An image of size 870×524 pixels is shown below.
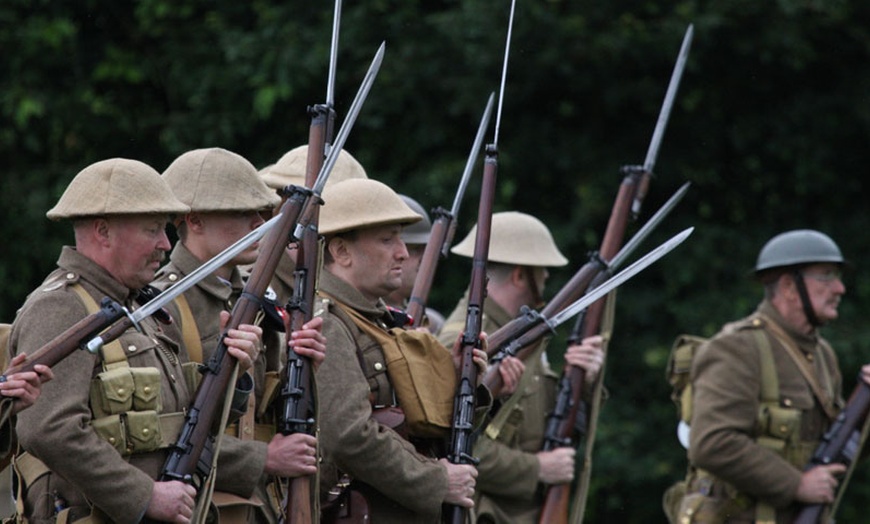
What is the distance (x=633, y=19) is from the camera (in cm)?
1316

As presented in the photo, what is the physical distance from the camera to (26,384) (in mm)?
4926

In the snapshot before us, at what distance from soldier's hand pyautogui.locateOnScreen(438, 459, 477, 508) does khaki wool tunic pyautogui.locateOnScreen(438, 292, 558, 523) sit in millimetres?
1599

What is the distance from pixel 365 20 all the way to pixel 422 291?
239 inches

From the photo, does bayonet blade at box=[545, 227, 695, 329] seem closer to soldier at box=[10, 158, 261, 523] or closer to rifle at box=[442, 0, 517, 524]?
rifle at box=[442, 0, 517, 524]

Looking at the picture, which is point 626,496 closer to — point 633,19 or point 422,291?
point 633,19

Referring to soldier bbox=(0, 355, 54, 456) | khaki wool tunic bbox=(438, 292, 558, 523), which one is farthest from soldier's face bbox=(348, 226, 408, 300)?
soldier bbox=(0, 355, 54, 456)

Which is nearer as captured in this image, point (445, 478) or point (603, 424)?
point (445, 478)

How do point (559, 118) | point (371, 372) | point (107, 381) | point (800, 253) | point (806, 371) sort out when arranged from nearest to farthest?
point (107, 381) → point (371, 372) → point (806, 371) → point (800, 253) → point (559, 118)

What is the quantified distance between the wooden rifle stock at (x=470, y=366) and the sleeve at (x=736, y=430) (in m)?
2.19

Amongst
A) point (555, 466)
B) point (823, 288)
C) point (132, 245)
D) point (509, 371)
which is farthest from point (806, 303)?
point (132, 245)

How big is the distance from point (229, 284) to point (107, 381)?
0.97m

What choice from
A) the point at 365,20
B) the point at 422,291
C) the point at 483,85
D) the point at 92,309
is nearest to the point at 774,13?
the point at 483,85

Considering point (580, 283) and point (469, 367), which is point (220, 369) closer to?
point (469, 367)

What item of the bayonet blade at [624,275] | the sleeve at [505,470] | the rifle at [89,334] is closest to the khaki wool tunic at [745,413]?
the sleeve at [505,470]
